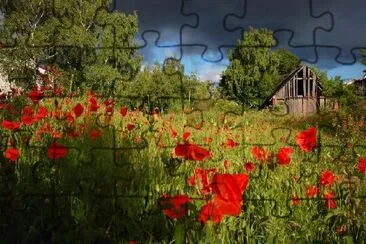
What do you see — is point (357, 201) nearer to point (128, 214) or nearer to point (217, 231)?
point (217, 231)

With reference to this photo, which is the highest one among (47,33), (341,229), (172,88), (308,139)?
(47,33)

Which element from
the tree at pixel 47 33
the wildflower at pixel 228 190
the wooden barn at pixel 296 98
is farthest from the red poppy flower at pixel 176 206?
the tree at pixel 47 33

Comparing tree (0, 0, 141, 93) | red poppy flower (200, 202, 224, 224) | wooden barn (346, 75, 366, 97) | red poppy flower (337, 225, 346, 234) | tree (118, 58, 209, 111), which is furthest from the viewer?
tree (0, 0, 141, 93)

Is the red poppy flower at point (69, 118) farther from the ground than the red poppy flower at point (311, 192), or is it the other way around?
the red poppy flower at point (69, 118)

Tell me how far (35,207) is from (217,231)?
1091mm

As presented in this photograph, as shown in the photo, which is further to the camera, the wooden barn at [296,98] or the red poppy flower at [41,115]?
the wooden barn at [296,98]

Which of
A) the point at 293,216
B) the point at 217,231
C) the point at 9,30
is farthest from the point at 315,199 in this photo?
the point at 9,30

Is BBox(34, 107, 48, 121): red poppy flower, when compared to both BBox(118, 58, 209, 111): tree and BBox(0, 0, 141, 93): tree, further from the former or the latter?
BBox(0, 0, 141, 93): tree

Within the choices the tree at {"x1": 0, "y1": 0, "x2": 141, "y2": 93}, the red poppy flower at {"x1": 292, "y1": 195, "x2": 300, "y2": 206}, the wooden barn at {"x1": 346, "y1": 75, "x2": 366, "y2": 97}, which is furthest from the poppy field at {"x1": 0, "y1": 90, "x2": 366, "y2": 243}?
the tree at {"x1": 0, "y1": 0, "x2": 141, "y2": 93}

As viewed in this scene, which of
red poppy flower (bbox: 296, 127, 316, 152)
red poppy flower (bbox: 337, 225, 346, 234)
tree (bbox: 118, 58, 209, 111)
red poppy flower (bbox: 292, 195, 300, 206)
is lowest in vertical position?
red poppy flower (bbox: 337, 225, 346, 234)

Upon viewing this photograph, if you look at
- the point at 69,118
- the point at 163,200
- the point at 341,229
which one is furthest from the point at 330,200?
the point at 69,118

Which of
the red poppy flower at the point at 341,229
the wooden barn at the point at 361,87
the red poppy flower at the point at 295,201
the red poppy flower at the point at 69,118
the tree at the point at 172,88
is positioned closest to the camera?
the red poppy flower at the point at 341,229

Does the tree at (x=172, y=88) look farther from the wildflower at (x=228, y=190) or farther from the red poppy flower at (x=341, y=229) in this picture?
the wildflower at (x=228, y=190)

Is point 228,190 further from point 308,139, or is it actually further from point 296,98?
point 296,98
